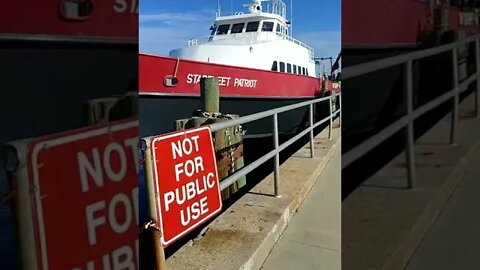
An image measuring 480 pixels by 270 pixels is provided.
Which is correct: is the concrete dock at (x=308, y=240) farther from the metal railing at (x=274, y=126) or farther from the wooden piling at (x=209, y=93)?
the wooden piling at (x=209, y=93)

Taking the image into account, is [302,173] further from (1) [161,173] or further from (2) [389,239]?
(2) [389,239]

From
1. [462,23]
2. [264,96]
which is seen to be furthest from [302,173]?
[462,23]

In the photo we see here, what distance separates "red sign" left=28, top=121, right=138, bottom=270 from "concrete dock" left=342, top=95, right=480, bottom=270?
334 millimetres

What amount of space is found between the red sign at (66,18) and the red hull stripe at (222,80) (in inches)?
10.6

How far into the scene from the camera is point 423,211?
0.79 meters

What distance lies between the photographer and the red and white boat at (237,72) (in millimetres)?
1070

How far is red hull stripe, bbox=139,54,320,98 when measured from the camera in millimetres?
1049

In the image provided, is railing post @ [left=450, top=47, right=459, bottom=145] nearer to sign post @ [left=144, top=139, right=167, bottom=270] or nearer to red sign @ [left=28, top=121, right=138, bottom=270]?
red sign @ [left=28, top=121, right=138, bottom=270]

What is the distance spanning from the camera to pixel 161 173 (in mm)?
1853

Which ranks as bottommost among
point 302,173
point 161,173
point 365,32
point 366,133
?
point 302,173

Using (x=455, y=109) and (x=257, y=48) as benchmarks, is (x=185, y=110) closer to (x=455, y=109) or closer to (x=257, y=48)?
(x=455, y=109)

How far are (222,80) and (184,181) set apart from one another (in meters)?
0.51

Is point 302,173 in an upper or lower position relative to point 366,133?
lower

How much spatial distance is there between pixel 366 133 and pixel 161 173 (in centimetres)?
126
